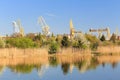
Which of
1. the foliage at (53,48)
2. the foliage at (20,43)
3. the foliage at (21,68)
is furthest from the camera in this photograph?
the foliage at (53,48)

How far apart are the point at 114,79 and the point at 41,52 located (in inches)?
844

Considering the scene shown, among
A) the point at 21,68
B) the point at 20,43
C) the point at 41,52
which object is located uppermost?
the point at 20,43

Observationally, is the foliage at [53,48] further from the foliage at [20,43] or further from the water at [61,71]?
the water at [61,71]

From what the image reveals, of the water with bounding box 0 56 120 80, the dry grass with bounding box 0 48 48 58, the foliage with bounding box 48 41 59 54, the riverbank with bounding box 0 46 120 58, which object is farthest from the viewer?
the foliage with bounding box 48 41 59 54

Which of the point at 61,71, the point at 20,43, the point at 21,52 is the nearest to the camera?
the point at 61,71

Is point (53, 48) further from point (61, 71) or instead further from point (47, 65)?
point (61, 71)

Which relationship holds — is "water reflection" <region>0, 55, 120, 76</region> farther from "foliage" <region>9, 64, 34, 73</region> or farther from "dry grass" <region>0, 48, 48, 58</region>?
"dry grass" <region>0, 48, 48, 58</region>

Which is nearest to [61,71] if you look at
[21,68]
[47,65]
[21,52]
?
[21,68]

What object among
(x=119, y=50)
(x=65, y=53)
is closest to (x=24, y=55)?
(x=65, y=53)

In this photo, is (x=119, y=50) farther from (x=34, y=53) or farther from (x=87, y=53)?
(x=34, y=53)

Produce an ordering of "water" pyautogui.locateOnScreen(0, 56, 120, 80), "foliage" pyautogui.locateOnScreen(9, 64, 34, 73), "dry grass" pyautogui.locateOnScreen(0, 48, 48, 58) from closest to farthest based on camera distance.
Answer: "water" pyautogui.locateOnScreen(0, 56, 120, 80)
"foliage" pyautogui.locateOnScreen(9, 64, 34, 73)
"dry grass" pyautogui.locateOnScreen(0, 48, 48, 58)

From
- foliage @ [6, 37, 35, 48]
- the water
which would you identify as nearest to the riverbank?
the water

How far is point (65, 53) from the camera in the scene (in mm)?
43281

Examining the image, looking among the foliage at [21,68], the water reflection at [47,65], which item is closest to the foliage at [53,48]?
the water reflection at [47,65]
